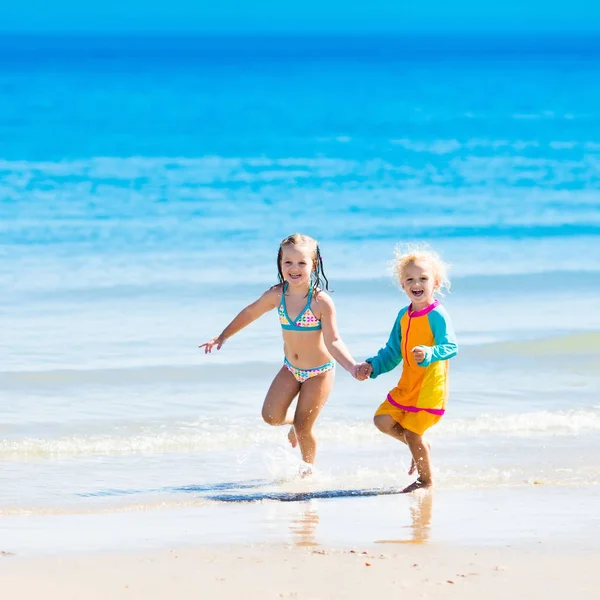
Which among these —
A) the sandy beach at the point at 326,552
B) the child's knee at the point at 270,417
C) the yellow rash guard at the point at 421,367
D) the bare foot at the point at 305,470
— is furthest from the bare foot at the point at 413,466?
the child's knee at the point at 270,417

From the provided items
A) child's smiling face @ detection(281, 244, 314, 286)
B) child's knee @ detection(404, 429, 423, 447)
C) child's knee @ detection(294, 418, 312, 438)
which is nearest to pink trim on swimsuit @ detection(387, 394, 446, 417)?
child's knee @ detection(404, 429, 423, 447)

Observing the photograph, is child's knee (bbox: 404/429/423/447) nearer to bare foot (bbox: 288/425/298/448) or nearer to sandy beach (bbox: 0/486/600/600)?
sandy beach (bbox: 0/486/600/600)

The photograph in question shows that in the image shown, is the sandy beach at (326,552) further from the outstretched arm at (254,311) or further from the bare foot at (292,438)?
the outstretched arm at (254,311)

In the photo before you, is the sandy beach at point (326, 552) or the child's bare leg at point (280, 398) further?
the child's bare leg at point (280, 398)

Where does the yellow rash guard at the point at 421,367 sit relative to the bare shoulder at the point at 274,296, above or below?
below

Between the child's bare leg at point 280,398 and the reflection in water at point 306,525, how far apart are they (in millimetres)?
897

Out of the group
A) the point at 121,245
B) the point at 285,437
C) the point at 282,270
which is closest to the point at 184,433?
the point at 285,437

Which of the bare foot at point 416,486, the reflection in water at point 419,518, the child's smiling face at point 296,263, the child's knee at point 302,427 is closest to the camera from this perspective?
the reflection in water at point 419,518

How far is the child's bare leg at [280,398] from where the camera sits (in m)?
6.59

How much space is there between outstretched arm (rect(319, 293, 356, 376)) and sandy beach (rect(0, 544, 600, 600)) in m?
1.68

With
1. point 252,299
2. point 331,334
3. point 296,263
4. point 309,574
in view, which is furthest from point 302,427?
point 252,299

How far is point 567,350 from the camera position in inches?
368

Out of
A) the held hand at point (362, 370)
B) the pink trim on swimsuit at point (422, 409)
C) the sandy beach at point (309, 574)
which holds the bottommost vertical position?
the sandy beach at point (309, 574)

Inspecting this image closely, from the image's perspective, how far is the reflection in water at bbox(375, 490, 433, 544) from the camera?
4922 mm
